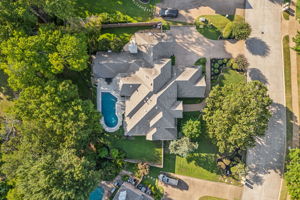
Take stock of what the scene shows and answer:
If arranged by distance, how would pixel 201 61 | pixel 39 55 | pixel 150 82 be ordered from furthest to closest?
pixel 201 61 < pixel 150 82 < pixel 39 55

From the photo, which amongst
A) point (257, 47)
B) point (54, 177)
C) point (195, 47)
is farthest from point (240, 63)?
point (54, 177)

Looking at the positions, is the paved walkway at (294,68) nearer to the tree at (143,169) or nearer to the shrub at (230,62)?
the shrub at (230,62)

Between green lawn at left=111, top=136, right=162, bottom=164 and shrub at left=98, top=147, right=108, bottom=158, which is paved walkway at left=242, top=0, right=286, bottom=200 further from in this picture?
shrub at left=98, top=147, right=108, bottom=158

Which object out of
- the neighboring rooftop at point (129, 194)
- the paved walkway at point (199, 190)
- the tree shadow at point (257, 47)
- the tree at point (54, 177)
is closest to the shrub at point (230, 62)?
the tree shadow at point (257, 47)

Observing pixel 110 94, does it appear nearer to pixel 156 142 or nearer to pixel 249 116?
pixel 156 142

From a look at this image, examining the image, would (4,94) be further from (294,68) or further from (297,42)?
(294,68)

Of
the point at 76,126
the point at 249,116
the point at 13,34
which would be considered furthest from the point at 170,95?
the point at 13,34
